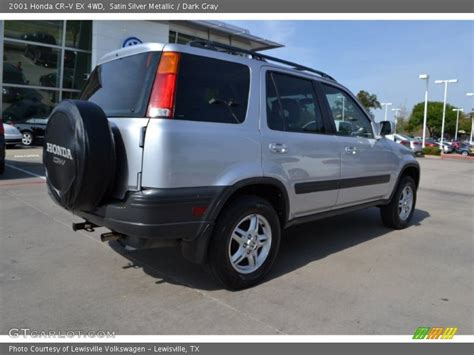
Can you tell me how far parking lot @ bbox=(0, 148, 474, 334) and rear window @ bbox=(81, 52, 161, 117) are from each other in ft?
5.01

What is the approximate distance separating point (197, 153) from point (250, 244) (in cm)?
104

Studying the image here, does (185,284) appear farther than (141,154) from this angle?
Yes

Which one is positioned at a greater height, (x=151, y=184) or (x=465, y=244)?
(x=151, y=184)

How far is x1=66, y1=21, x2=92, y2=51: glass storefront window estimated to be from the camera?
827 inches

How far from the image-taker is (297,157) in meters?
3.88

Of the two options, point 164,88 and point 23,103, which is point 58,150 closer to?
point 164,88

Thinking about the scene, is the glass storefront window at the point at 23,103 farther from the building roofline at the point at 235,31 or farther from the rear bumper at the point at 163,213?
the rear bumper at the point at 163,213

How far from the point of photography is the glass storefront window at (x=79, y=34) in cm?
2102

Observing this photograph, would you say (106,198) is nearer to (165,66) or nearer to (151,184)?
(151,184)

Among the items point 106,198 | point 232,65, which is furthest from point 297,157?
point 106,198

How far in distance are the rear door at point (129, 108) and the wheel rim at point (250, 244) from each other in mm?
1016

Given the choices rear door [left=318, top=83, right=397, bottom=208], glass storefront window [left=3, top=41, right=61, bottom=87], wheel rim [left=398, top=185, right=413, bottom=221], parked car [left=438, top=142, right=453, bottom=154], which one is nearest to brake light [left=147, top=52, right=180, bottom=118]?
rear door [left=318, top=83, right=397, bottom=208]
